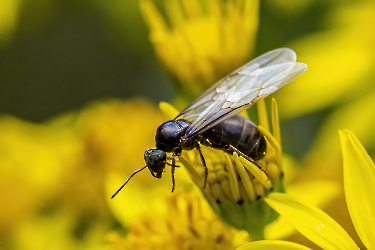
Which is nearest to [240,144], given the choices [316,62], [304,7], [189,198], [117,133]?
[189,198]

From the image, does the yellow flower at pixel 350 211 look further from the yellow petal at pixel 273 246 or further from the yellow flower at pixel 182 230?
the yellow flower at pixel 182 230

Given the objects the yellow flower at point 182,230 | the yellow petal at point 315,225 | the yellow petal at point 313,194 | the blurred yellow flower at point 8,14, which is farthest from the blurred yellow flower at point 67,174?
the yellow petal at point 315,225

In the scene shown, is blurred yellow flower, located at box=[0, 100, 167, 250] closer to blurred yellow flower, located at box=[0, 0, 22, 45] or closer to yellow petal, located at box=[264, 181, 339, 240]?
blurred yellow flower, located at box=[0, 0, 22, 45]

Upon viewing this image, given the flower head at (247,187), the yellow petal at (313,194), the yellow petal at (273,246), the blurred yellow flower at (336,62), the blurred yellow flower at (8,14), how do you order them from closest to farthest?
the yellow petal at (273,246), the flower head at (247,187), the yellow petal at (313,194), the blurred yellow flower at (336,62), the blurred yellow flower at (8,14)

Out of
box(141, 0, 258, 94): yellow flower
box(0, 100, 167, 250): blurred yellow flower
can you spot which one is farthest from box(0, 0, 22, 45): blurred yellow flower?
box(141, 0, 258, 94): yellow flower

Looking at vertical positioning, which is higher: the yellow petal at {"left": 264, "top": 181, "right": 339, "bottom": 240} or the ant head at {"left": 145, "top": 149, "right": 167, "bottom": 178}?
the ant head at {"left": 145, "top": 149, "right": 167, "bottom": 178}
